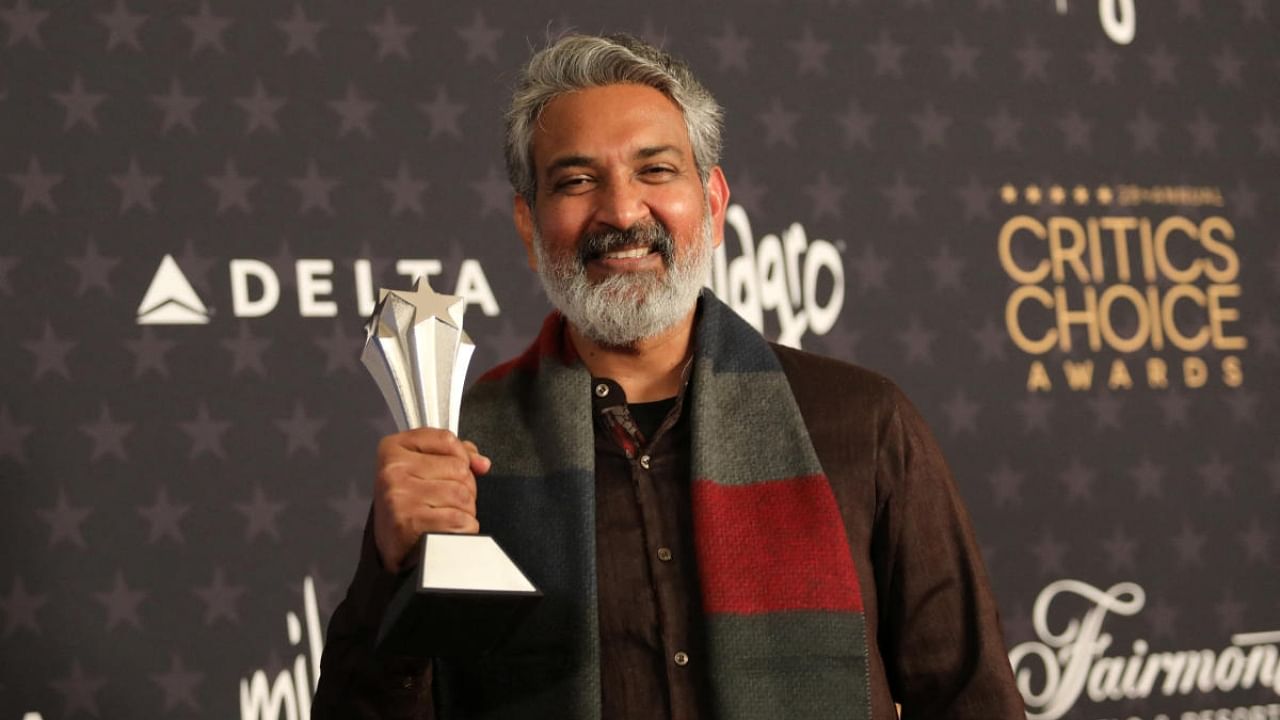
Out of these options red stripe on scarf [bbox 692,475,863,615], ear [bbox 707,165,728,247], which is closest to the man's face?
ear [bbox 707,165,728,247]

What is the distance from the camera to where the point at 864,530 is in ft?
4.90

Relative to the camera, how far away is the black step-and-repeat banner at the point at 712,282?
2258mm

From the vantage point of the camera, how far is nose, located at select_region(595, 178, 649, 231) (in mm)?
1498

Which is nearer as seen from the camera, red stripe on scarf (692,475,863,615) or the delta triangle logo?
red stripe on scarf (692,475,863,615)

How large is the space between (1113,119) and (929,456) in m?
1.57

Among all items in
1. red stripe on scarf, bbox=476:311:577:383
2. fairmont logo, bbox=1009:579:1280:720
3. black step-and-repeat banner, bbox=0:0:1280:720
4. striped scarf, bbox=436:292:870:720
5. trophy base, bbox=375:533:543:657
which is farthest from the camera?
fairmont logo, bbox=1009:579:1280:720

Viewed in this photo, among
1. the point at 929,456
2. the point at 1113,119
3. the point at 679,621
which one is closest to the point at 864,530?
the point at 929,456

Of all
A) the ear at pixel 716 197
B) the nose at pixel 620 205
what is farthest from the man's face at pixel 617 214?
the ear at pixel 716 197

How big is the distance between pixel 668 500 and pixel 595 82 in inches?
18.3

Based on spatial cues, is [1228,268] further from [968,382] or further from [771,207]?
[771,207]

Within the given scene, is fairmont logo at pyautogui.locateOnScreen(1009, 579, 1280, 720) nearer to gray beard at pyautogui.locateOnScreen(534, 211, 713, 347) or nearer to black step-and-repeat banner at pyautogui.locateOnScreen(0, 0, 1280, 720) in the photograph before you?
black step-and-repeat banner at pyautogui.locateOnScreen(0, 0, 1280, 720)

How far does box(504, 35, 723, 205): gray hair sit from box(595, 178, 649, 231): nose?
0.11 meters

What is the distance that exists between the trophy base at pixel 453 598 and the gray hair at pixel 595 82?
0.51m

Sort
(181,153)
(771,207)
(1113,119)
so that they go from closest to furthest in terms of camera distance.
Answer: (181,153) → (771,207) → (1113,119)
